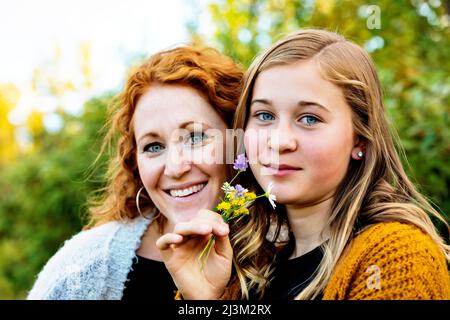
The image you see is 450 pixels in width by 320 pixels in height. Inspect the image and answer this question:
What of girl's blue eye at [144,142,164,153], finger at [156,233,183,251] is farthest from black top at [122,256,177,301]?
finger at [156,233,183,251]

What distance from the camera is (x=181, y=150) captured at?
2.49m

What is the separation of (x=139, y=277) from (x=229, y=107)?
3.36ft

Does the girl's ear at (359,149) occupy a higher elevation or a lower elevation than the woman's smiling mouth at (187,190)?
higher

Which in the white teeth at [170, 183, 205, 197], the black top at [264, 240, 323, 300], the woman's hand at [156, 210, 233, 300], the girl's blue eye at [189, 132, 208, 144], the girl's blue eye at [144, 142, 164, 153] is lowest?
the black top at [264, 240, 323, 300]

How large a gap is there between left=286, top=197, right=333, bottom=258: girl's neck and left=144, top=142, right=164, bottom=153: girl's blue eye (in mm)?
694

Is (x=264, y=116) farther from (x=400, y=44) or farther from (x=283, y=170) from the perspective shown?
(x=400, y=44)

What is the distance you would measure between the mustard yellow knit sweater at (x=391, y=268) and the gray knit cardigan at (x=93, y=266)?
4.21 feet

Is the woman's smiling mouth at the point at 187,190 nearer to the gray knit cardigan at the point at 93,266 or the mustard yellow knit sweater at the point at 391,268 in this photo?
the gray knit cardigan at the point at 93,266

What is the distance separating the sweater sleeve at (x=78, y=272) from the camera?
106 inches

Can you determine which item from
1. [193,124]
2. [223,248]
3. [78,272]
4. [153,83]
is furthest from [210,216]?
[78,272]

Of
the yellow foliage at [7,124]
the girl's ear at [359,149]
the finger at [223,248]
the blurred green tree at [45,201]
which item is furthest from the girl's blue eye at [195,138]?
the yellow foliage at [7,124]

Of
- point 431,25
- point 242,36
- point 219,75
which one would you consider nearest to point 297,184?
point 219,75

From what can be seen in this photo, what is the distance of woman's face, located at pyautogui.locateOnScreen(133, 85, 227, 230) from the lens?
2.49m

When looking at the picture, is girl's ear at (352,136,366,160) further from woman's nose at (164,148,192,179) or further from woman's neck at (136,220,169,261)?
woman's neck at (136,220,169,261)
